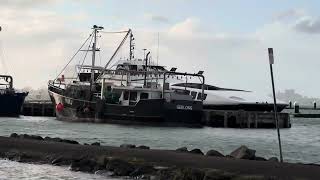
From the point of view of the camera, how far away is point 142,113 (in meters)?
61.5

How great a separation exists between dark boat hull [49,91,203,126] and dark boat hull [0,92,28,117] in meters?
15.3

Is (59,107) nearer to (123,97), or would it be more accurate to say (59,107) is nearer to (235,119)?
(123,97)

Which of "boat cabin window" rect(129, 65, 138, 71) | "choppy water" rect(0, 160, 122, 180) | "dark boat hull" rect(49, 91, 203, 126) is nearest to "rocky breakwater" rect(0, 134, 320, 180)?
"choppy water" rect(0, 160, 122, 180)

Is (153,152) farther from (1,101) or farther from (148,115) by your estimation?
(1,101)

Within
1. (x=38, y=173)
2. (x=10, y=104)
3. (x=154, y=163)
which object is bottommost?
(x=38, y=173)

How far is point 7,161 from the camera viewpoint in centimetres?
2055

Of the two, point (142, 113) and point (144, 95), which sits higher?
point (144, 95)

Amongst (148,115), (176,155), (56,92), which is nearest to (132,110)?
(148,115)

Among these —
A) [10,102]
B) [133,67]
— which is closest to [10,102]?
[10,102]

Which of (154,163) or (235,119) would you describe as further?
(235,119)

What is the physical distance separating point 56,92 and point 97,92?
28.9 ft

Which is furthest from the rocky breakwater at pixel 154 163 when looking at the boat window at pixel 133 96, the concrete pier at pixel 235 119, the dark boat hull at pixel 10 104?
the dark boat hull at pixel 10 104

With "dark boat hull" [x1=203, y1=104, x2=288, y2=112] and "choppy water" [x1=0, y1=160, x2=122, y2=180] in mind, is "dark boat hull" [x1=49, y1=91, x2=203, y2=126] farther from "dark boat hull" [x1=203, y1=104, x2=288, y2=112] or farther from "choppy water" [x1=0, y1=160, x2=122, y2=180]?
"choppy water" [x1=0, y1=160, x2=122, y2=180]

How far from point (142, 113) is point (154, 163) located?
43.8 metres
